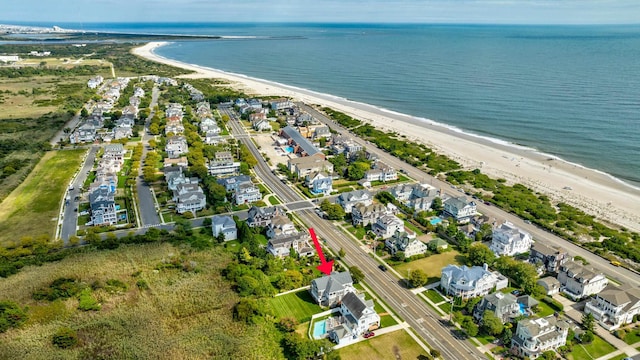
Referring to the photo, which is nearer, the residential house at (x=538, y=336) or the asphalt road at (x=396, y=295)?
the residential house at (x=538, y=336)

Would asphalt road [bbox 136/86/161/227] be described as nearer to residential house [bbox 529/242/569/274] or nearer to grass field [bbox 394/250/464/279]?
grass field [bbox 394/250/464/279]

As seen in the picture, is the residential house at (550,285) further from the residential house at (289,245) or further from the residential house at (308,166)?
the residential house at (308,166)

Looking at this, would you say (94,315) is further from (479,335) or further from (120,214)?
(479,335)

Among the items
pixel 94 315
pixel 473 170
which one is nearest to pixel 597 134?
pixel 473 170

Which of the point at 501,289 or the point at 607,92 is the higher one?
the point at 607,92

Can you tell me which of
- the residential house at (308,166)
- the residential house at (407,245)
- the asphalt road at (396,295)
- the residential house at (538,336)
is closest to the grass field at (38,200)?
the asphalt road at (396,295)

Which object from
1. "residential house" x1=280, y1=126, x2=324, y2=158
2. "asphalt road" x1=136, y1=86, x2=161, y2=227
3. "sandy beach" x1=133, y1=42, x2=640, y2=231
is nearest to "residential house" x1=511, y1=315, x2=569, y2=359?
"sandy beach" x1=133, y1=42, x2=640, y2=231

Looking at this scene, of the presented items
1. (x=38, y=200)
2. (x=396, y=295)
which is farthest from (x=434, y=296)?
(x=38, y=200)
